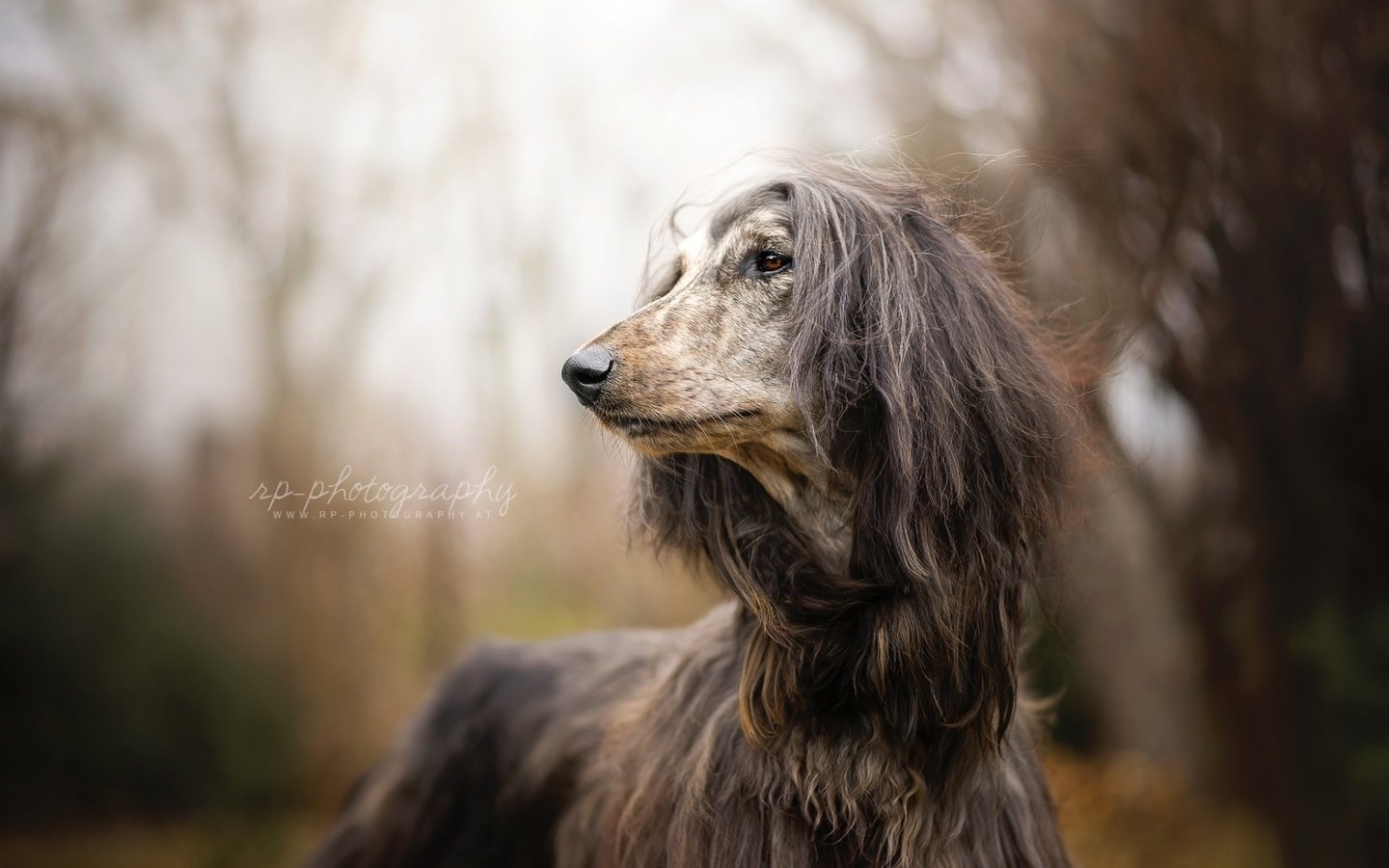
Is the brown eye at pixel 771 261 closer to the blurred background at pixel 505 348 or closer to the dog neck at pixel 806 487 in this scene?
the dog neck at pixel 806 487

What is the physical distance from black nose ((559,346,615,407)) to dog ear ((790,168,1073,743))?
0.27 m

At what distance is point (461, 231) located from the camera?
135 inches

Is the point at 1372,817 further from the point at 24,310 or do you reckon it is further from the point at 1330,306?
the point at 24,310

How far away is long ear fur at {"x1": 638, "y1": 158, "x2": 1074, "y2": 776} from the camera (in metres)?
1.25

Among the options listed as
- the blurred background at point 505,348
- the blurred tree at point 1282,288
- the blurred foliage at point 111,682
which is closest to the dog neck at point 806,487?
the blurred background at point 505,348

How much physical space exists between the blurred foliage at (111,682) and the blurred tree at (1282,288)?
10.8 ft

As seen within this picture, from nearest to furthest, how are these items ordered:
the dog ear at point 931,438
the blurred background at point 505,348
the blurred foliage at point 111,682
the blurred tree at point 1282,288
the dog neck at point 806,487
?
the dog ear at point 931,438 → the dog neck at point 806,487 → the blurred tree at point 1282,288 → the blurred background at point 505,348 → the blurred foliage at point 111,682

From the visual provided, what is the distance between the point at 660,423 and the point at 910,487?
355 mm

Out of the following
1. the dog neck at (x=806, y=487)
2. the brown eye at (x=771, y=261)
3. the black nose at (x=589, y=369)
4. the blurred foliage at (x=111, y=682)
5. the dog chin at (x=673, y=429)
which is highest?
the brown eye at (x=771, y=261)

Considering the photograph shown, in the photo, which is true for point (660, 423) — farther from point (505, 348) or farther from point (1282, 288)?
point (1282, 288)

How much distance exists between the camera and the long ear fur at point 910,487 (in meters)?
1.25

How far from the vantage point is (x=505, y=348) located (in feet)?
11.5

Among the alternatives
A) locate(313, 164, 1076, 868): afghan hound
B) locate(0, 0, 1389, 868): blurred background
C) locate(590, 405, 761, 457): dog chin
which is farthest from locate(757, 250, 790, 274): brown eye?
locate(0, 0, 1389, 868): blurred background

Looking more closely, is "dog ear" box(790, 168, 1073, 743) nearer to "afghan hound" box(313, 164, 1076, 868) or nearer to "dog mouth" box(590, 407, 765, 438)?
"afghan hound" box(313, 164, 1076, 868)
